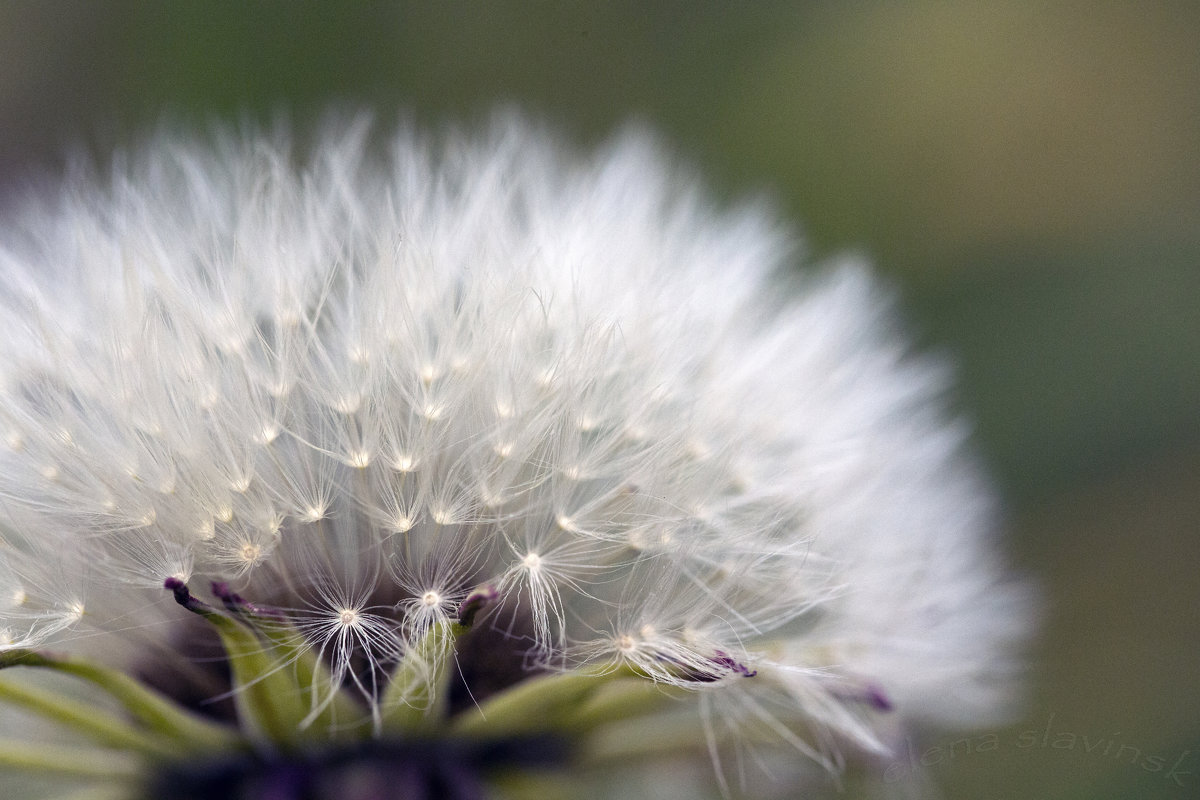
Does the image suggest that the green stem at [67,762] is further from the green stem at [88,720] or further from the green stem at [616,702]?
the green stem at [616,702]

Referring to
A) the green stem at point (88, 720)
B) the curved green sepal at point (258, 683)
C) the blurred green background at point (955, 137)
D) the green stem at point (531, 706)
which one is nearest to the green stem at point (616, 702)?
the green stem at point (531, 706)

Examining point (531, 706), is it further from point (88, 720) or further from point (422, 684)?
point (88, 720)

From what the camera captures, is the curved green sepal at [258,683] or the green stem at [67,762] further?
the green stem at [67,762]

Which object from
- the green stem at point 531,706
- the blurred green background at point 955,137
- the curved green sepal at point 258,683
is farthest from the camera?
the blurred green background at point 955,137

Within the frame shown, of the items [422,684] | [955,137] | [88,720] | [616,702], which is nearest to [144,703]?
[88,720]

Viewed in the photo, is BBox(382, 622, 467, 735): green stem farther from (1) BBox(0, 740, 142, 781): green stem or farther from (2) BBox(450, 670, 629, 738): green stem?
(1) BBox(0, 740, 142, 781): green stem

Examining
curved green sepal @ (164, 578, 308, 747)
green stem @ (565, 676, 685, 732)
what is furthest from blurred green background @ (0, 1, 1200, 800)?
curved green sepal @ (164, 578, 308, 747)
